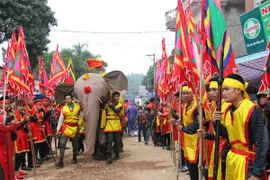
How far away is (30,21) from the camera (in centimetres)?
1773

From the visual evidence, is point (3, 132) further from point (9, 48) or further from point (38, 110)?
point (38, 110)

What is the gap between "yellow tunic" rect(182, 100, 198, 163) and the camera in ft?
17.4

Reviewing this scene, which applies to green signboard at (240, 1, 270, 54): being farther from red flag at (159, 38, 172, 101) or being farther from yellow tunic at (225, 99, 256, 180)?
yellow tunic at (225, 99, 256, 180)

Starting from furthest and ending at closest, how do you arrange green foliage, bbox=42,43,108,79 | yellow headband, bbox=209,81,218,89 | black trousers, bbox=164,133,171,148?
green foliage, bbox=42,43,108,79 → black trousers, bbox=164,133,171,148 → yellow headband, bbox=209,81,218,89

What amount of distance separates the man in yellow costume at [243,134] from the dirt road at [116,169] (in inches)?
143

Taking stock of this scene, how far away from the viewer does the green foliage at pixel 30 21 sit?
16.8 m

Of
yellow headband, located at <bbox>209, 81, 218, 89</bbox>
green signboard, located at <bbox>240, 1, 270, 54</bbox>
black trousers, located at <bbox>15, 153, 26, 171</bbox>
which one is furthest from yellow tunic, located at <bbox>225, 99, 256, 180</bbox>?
green signboard, located at <bbox>240, 1, 270, 54</bbox>

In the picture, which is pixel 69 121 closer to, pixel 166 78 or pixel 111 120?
pixel 111 120

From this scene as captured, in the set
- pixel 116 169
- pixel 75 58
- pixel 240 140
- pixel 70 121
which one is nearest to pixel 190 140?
pixel 240 140

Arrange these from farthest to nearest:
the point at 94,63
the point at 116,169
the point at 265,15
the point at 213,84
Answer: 1. the point at 265,15
2. the point at 94,63
3. the point at 116,169
4. the point at 213,84

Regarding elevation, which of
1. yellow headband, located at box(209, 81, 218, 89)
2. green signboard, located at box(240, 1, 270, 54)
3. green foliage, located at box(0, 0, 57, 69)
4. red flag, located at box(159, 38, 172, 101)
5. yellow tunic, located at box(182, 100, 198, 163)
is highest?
green foliage, located at box(0, 0, 57, 69)

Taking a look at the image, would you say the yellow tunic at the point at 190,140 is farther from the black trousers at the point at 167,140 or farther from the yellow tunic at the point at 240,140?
the black trousers at the point at 167,140

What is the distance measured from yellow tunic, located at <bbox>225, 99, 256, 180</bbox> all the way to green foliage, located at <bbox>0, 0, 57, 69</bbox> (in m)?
15.4

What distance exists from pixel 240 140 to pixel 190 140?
2098 millimetres
